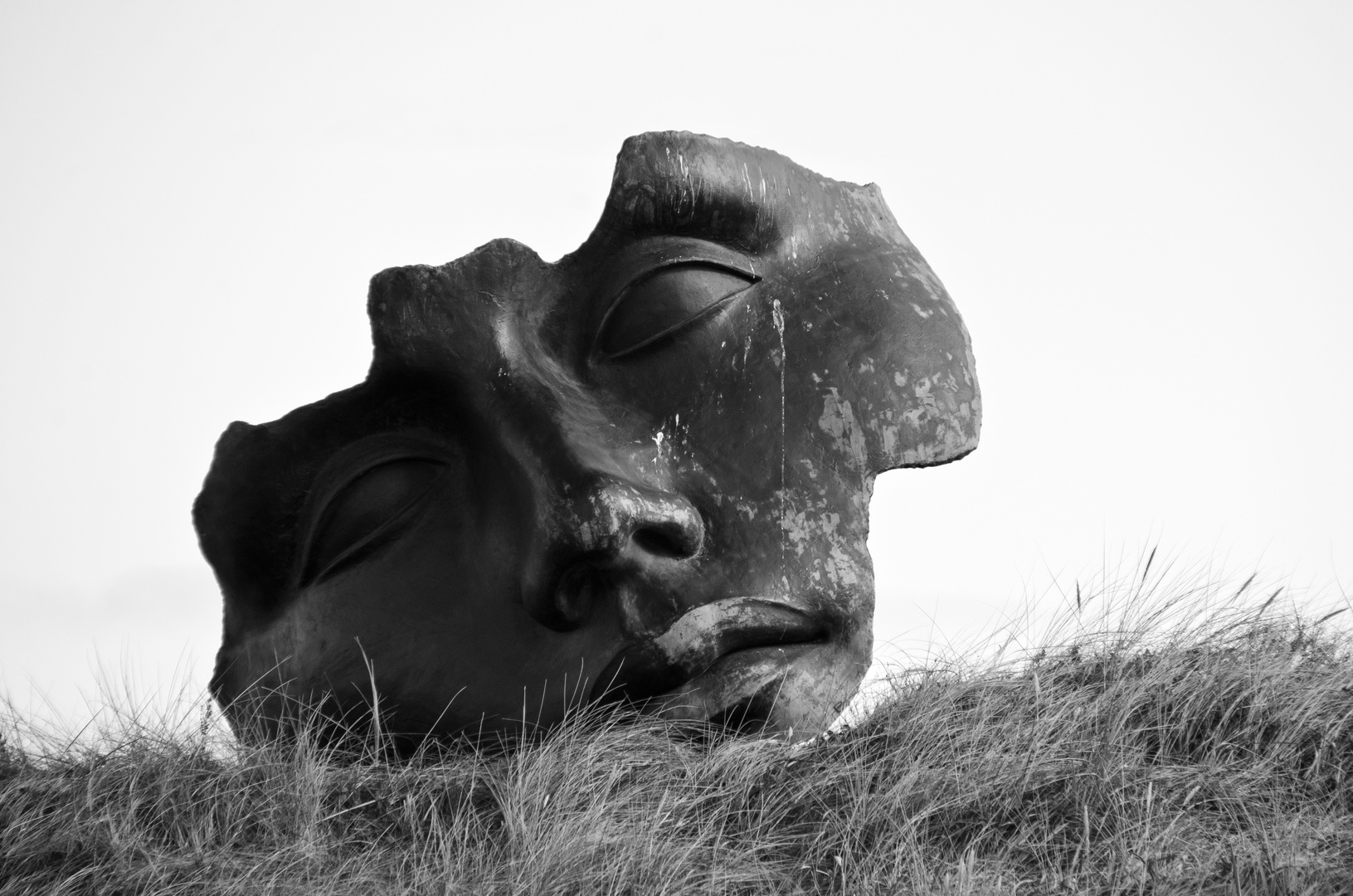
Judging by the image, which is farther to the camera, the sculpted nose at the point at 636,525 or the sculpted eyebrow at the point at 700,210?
the sculpted eyebrow at the point at 700,210

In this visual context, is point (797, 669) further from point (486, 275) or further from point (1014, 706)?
point (486, 275)

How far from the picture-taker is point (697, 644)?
406 cm

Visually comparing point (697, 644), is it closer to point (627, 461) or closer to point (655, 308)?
point (627, 461)

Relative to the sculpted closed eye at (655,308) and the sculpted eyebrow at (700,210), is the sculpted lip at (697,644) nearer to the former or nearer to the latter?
the sculpted closed eye at (655,308)

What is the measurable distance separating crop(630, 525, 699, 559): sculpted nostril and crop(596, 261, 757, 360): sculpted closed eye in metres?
0.52

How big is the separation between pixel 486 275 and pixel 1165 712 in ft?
6.47

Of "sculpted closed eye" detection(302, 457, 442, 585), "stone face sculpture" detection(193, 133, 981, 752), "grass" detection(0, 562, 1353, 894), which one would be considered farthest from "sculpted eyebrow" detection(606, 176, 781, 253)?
"grass" detection(0, 562, 1353, 894)

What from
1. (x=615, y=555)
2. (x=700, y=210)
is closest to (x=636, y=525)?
(x=615, y=555)

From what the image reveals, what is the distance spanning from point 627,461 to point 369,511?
819 millimetres

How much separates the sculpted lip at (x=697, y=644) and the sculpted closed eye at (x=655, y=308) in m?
0.74

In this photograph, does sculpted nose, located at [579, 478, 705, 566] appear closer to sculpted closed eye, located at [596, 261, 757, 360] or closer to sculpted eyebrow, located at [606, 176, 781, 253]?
sculpted closed eye, located at [596, 261, 757, 360]

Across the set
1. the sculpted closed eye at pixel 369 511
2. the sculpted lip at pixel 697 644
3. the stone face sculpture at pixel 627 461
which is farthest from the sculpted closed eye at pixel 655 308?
the sculpted lip at pixel 697 644

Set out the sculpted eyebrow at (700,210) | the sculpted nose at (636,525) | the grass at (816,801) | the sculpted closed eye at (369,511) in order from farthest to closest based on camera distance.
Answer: the sculpted closed eye at (369,511) < the sculpted eyebrow at (700,210) < the sculpted nose at (636,525) < the grass at (816,801)

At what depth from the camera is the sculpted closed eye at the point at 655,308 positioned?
4.32 m
